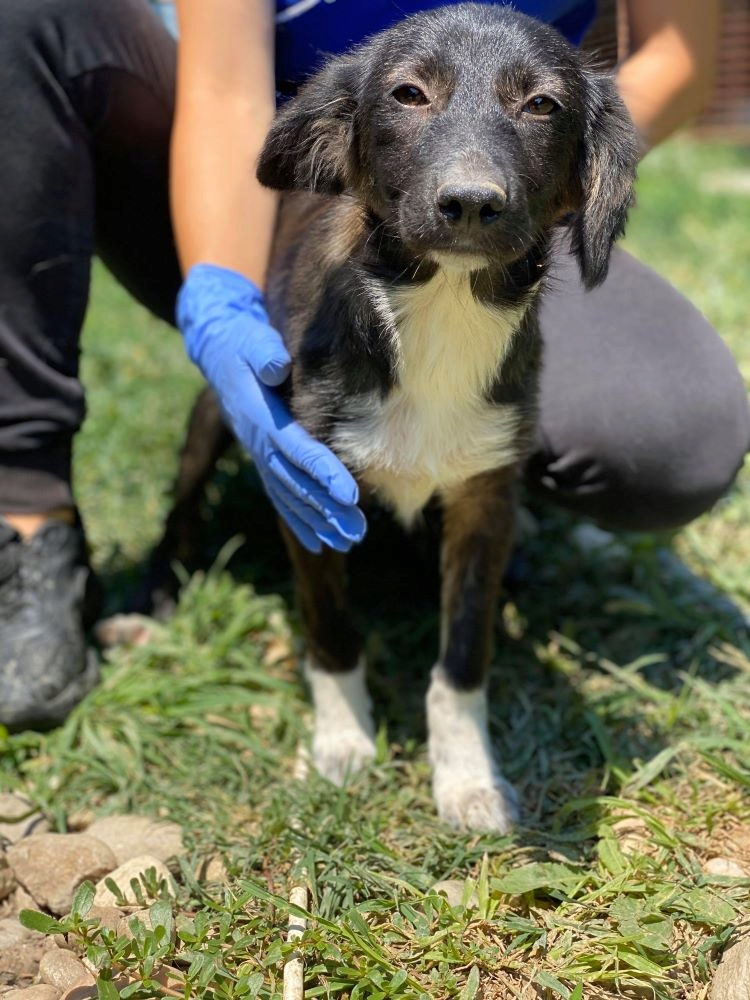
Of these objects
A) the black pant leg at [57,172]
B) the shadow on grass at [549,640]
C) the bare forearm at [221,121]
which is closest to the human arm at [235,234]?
the bare forearm at [221,121]

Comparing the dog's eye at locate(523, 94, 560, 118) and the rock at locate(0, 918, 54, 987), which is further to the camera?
the dog's eye at locate(523, 94, 560, 118)

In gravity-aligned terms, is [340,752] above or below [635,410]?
below

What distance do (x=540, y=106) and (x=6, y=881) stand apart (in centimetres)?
168

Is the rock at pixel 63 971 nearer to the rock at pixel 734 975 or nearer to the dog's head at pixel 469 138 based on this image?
the rock at pixel 734 975

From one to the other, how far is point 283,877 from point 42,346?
4.48 ft

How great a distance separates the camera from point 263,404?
7.27 feet

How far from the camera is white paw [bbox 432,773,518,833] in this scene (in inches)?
87.7

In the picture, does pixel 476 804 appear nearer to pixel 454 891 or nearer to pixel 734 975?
pixel 454 891

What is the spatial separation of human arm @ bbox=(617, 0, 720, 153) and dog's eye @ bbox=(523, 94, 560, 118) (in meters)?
0.88

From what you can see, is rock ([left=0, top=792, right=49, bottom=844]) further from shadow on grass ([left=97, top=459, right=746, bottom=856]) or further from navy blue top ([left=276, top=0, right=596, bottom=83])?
navy blue top ([left=276, top=0, right=596, bottom=83])

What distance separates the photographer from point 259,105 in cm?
247

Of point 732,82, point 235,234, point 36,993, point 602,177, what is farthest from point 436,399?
point 732,82

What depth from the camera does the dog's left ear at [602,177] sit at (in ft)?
6.65

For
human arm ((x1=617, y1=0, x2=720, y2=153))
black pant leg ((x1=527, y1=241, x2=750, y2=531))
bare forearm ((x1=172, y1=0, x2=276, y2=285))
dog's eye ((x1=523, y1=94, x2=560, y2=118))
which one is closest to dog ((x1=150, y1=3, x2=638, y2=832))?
dog's eye ((x1=523, y1=94, x2=560, y2=118))
